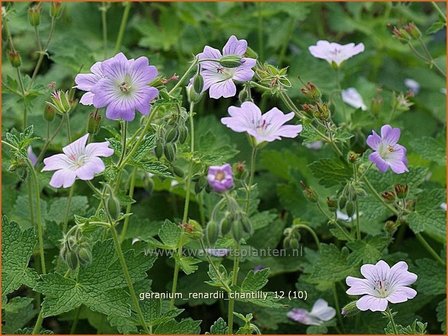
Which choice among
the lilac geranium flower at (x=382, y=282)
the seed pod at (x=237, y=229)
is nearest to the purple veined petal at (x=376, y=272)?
the lilac geranium flower at (x=382, y=282)

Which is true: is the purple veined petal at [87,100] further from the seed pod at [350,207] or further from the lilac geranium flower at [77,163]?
the seed pod at [350,207]

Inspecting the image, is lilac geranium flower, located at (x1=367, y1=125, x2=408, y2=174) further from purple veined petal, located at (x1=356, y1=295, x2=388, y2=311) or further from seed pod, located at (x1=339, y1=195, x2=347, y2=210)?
purple veined petal, located at (x1=356, y1=295, x2=388, y2=311)

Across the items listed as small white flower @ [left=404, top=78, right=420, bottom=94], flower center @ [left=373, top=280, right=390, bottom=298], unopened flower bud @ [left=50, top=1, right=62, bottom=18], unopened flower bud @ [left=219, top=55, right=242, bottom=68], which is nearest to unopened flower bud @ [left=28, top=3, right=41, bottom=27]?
unopened flower bud @ [left=50, top=1, right=62, bottom=18]

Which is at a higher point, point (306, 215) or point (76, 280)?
point (306, 215)

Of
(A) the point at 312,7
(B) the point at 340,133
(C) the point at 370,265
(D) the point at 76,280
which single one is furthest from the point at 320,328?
(A) the point at 312,7

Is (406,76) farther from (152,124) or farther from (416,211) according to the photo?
(152,124)
